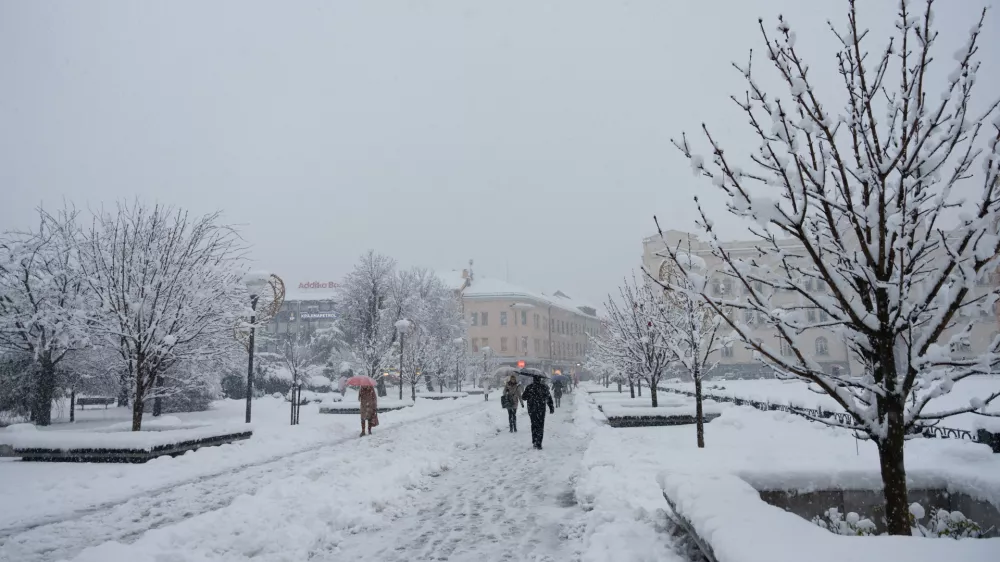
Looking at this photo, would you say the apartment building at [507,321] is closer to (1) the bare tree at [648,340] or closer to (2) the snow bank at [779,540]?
(1) the bare tree at [648,340]

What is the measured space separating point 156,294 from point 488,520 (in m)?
11.5

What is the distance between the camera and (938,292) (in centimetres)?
354

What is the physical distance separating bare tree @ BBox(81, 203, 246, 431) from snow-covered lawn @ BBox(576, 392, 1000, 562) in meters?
10.8

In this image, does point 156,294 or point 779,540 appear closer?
point 779,540

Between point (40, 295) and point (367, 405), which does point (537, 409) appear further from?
point (40, 295)

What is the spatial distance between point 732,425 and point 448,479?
8906mm

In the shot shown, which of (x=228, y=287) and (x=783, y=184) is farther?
(x=228, y=287)

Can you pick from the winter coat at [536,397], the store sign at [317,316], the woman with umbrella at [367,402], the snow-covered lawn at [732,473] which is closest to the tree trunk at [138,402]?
the woman with umbrella at [367,402]

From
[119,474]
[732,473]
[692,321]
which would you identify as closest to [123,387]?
[119,474]

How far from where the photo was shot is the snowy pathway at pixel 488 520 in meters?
5.89

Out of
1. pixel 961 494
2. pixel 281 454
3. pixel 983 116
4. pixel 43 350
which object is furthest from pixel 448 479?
pixel 43 350

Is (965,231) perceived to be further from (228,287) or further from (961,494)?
(228,287)

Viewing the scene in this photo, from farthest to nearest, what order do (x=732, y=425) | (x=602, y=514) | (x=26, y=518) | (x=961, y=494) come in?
(x=732, y=425) → (x=26, y=518) → (x=602, y=514) → (x=961, y=494)

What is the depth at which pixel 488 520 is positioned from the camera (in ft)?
23.6
